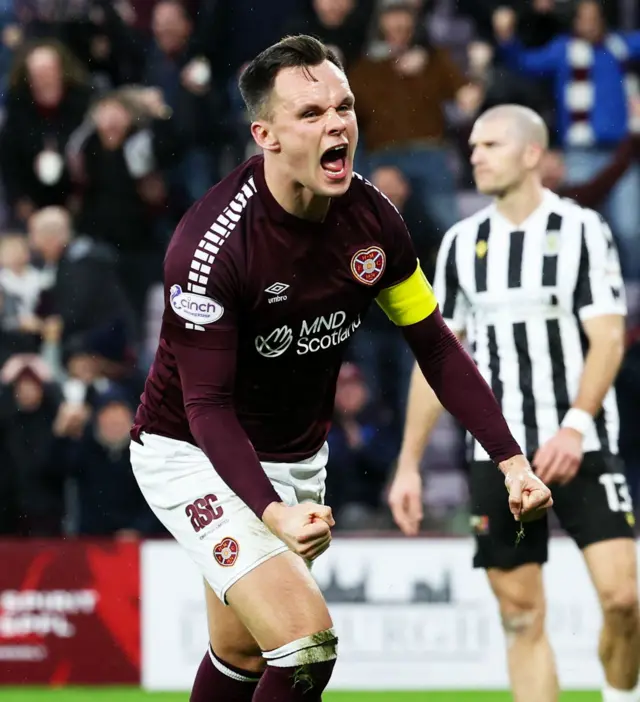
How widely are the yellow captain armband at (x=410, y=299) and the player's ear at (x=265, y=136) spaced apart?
1.64ft

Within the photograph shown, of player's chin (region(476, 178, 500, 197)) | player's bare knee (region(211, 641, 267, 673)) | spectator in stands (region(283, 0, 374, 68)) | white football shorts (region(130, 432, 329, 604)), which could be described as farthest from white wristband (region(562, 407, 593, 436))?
spectator in stands (region(283, 0, 374, 68))

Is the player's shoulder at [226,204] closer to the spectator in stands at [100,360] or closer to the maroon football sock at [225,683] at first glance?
the maroon football sock at [225,683]

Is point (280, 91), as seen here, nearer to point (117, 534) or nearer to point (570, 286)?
point (570, 286)

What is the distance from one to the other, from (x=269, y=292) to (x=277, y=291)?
0.9 inches

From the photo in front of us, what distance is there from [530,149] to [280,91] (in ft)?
5.35

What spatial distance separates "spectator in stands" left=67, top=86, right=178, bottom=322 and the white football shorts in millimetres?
4526

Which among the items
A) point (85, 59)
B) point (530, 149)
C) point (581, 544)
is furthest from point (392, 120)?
point (581, 544)

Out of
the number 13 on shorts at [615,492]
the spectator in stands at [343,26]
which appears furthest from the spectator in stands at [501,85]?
the number 13 on shorts at [615,492]

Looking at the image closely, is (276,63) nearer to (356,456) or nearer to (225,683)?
(225,683)

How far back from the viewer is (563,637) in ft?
23.0

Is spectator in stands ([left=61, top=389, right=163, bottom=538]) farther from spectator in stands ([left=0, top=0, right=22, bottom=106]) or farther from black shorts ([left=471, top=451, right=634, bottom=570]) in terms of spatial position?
black shorts ([left=471, top=451, right=634, bottom=570])

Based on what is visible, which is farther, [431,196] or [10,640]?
[431,196]

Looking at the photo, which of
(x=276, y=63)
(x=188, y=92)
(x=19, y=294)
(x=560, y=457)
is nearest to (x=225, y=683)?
(x=560, y=457)

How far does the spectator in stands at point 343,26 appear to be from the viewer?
28.4ft
